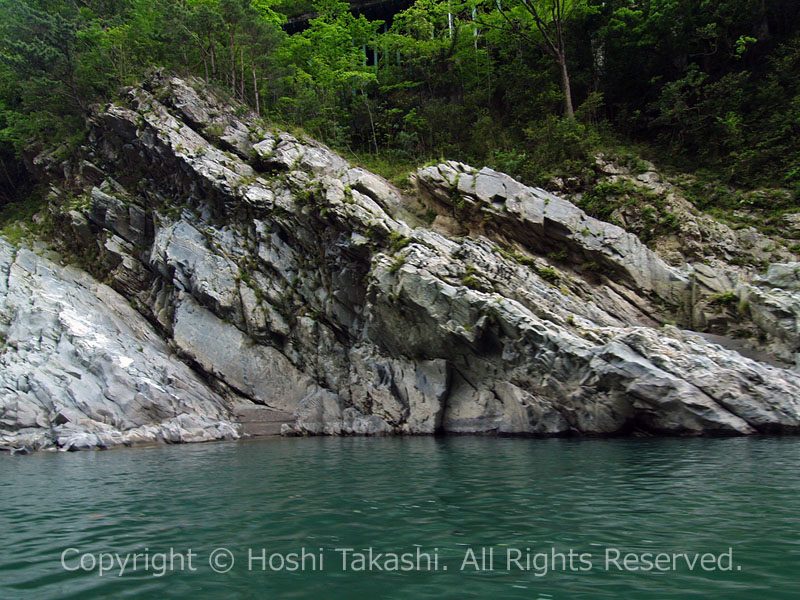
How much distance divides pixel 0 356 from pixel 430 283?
23.4 metres

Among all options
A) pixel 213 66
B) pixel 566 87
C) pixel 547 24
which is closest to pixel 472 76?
pixel 547 24

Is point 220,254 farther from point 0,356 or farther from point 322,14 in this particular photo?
A: point 322,14

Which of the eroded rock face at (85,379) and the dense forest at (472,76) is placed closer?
the eroded rock face at (85,379)

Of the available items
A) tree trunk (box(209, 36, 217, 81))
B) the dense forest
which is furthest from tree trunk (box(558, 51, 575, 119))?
tree trunk (box(209, 36, 217, 81))

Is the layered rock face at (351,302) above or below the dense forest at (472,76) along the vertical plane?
below

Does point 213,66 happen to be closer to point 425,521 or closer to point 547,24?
point 547,24

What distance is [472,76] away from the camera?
42.1 metres

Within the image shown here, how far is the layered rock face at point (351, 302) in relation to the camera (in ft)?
68.4

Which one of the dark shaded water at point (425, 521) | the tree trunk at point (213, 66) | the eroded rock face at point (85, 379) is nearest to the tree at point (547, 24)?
the tree trunk at point (213, 66)

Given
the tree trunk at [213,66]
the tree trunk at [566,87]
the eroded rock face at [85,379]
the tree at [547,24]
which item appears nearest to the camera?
the eroded rock face at [85,379]

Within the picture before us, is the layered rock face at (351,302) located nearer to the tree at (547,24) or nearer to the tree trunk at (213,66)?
the tree trunk at (213,66)

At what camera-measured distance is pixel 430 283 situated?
24656 mm

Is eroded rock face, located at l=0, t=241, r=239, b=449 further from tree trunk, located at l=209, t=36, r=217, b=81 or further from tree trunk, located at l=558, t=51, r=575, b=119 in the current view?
tree trunk, located at l=558, t=51, r=575, b=119

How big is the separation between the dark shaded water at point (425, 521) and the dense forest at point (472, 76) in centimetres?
2440
